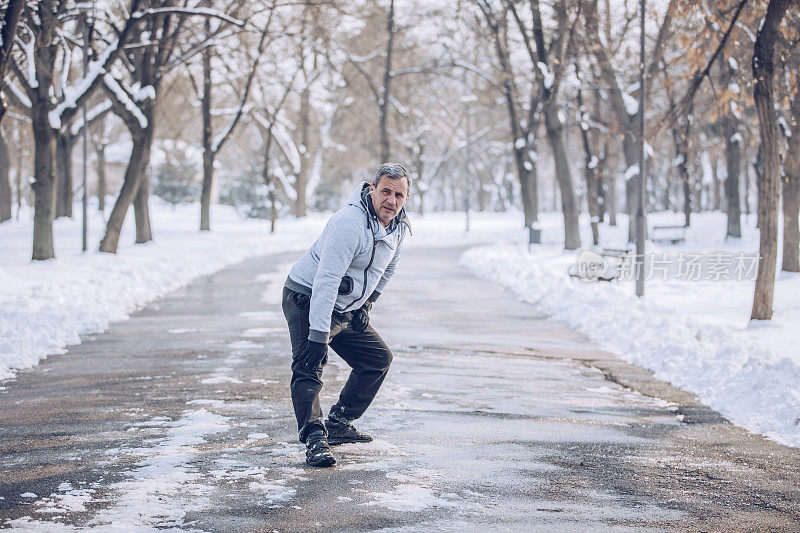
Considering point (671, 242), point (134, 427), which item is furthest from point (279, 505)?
point (671, 242)

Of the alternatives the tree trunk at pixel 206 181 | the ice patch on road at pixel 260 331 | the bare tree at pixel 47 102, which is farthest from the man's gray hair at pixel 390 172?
the tree trunk at pixel 206 181

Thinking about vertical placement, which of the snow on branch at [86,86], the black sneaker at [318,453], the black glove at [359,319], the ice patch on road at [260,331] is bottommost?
the ice patch on road at [260,331]

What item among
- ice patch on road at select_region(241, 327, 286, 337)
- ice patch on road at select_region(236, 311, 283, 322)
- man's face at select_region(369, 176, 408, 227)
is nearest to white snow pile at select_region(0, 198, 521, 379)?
ice patch on road at select_region(236, 311, 283, 322)

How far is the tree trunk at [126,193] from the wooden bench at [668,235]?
17277 millimetres

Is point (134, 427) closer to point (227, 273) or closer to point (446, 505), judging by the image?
point (446, 505)

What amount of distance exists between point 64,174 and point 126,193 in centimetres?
1531

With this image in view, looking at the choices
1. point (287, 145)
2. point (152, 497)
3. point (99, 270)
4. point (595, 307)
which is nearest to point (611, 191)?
point (287, 145)

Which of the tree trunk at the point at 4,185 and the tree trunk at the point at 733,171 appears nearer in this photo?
the tree trunk at the point at 733,171

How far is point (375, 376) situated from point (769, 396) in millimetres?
3408

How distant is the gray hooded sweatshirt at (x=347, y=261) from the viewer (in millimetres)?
5312

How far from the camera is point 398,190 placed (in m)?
5.46

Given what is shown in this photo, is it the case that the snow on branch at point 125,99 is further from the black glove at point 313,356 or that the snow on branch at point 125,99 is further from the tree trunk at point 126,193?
the black glove at point 313,356

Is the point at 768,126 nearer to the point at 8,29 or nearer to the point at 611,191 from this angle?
the point at 8,29

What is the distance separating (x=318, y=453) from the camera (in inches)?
212
